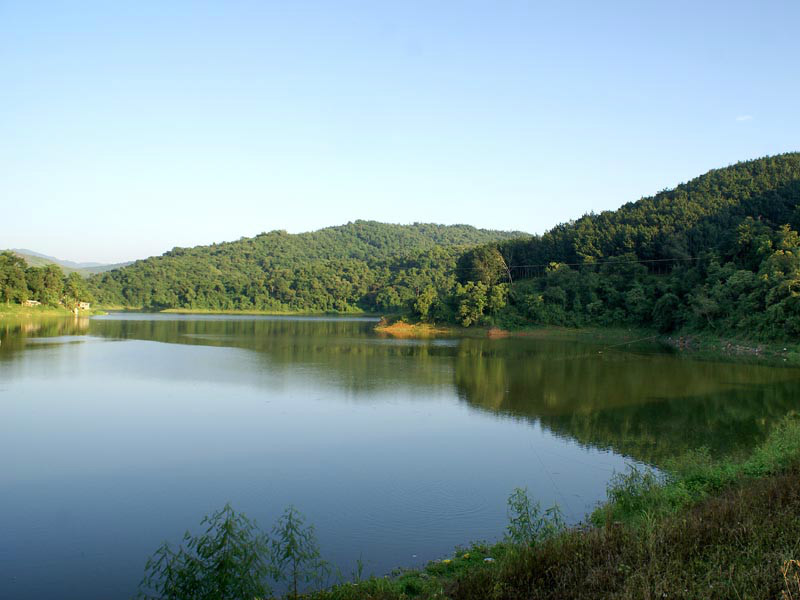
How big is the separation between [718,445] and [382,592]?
11.2m

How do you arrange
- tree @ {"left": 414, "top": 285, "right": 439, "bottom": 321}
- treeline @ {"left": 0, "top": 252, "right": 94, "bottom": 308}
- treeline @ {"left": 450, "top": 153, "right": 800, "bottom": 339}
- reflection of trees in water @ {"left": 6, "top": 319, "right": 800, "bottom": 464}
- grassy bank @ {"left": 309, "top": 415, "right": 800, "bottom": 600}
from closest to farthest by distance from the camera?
grassy bank @ {"left": 309, "top": 415, "right": 800, "bottom": 600}, reflection of trees in water @ {"left": 6, "top": 319, "right": 800, "bottom": 464}, treeline @ {"left": 450, "top": 153, "right": 800, "bottom": 339}, tree @ {"left": 414, "top": 285, "right": 439, "bottom": 321}, treeline @ {"left": 0, "top": 252, "right": 94, "bottom": 308}

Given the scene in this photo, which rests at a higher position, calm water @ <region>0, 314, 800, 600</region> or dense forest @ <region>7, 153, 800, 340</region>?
dense forest @ <region>7, 153, 800, 340</region>

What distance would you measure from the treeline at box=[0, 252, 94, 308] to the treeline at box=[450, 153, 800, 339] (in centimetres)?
5198

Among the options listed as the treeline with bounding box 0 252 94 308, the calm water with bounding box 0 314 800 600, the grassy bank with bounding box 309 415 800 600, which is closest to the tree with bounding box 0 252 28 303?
the treeline with bounding box 0 252 94 308

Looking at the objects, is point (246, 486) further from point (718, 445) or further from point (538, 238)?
point (538, 238)

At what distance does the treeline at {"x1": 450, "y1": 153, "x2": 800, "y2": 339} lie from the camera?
38438 mm

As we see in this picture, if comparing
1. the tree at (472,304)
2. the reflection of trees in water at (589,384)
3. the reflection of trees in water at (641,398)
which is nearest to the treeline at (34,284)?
the reflection of trees in water at (589,384)

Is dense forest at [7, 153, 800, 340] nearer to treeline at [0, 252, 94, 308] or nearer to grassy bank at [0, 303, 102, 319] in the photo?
treeline at [0, 252, 94, 308]

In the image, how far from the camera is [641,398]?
20.1 meters

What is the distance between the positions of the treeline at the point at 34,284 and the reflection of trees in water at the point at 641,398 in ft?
196

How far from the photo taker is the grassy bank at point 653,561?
4.78m

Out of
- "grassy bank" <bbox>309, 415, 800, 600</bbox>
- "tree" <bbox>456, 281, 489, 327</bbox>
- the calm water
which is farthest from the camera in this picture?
"tree" <bbox>456, 281, 489, 327</bbox>

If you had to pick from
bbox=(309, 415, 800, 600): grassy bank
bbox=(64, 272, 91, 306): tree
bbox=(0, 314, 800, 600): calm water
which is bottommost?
bbox=(0, 314, 800, 600): calm water

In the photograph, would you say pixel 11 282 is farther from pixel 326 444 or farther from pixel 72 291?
pixel 326 444
